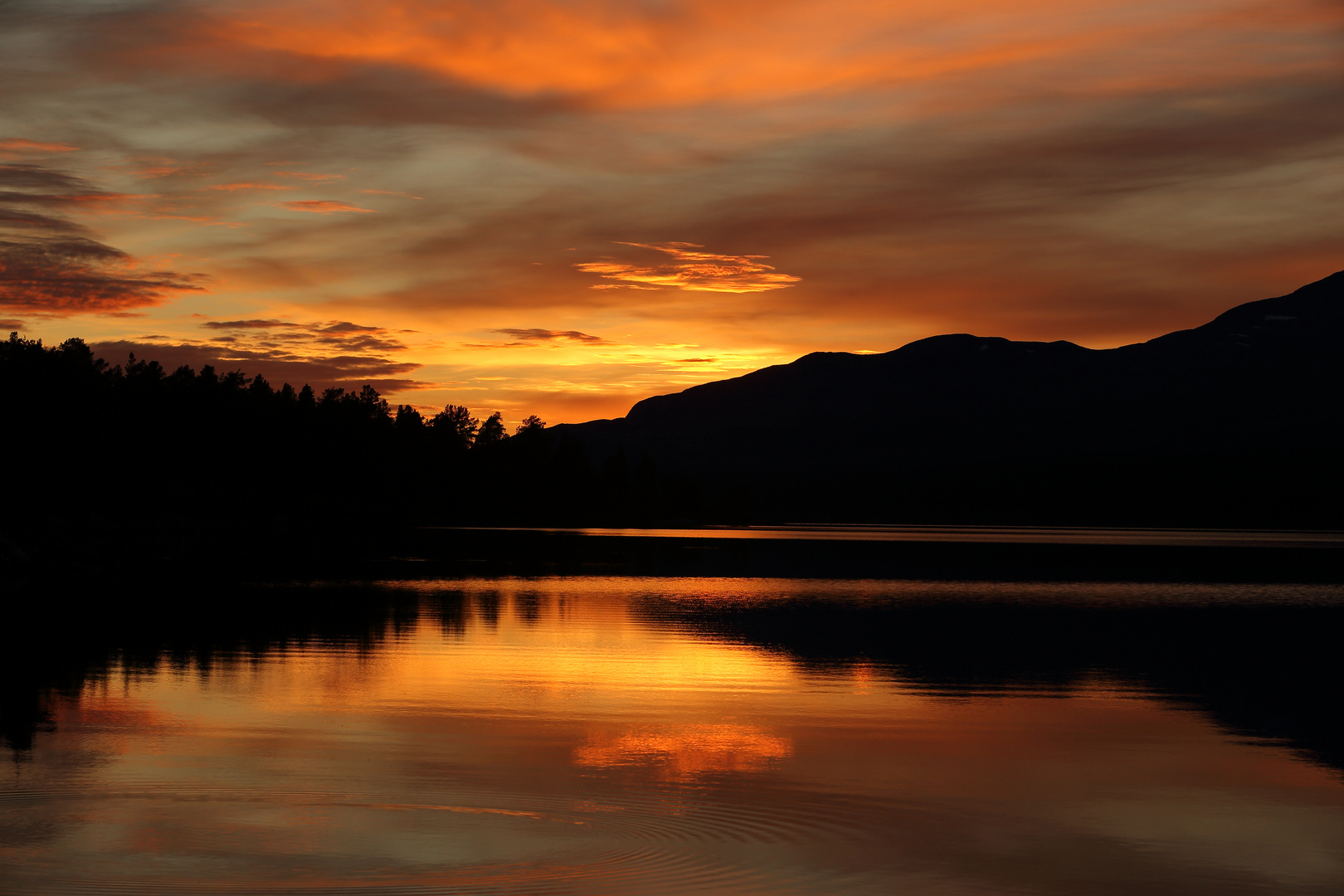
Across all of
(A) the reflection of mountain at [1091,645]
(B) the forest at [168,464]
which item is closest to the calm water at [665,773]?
(A) the reflection of mountain at [1091,645]

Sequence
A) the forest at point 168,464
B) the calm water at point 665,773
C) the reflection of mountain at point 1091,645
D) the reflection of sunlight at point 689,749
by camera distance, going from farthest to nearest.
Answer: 1. the forest at point 168,464
2. the reflection of mountain at point 1091,645
3. the reflection of sunlight at point 689,749
4. the calm water at point 665,773

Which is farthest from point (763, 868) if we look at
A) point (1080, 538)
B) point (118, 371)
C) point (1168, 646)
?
point (118, 371)

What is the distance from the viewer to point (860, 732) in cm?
2177

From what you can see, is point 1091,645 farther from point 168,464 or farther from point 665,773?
point 168,464

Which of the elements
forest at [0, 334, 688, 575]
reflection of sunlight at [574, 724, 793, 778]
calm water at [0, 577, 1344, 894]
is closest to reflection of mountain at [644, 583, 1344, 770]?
calm water at [0, 577, 1344, 894]

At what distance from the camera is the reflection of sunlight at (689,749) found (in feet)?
60.9

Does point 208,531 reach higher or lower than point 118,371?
lower

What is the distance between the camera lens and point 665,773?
17875 mm

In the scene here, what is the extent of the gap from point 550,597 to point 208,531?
249ft

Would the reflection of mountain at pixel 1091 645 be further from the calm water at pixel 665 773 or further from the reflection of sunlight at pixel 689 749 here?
the reflection of sunlight at pixel 689 749

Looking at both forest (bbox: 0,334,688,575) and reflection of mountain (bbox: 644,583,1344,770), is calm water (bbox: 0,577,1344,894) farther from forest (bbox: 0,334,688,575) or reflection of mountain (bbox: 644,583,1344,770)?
forest (bbox: 0,334,688,575)

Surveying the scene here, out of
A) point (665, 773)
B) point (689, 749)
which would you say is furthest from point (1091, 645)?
point (665, 773)

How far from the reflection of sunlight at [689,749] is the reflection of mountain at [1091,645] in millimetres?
7671

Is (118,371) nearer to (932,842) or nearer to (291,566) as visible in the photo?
(291,566)
